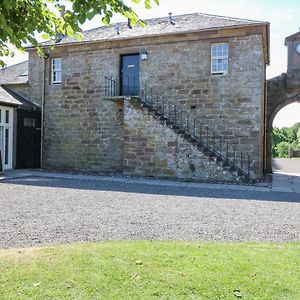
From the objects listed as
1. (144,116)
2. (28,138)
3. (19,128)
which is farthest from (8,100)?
(144,116)

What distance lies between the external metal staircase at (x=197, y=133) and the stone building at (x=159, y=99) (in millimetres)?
45

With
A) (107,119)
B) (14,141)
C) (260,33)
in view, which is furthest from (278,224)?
(14,141)

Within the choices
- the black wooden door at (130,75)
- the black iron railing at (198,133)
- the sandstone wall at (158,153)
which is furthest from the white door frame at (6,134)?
the black iron railing at (198,133)

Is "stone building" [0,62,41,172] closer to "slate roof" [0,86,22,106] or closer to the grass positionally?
"slate roof" [0,86,22,106]

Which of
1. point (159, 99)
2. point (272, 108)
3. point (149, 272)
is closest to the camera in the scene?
point (149, 272)

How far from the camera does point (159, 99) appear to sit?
17547 millimetres

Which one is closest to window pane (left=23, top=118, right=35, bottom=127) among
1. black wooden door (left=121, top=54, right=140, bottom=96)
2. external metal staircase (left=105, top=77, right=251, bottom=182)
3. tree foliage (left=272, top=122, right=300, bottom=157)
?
external metal staircase (left=105, top=77, right=251, bottom=182)

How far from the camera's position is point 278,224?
7129 mm

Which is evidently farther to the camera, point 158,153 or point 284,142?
point 284,142

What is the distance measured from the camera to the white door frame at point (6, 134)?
1806cm

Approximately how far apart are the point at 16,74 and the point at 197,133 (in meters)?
12.9

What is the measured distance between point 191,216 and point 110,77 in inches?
A: 488

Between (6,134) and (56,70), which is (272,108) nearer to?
(56,70)

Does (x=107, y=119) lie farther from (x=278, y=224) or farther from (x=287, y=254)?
(x=287, y=254)
